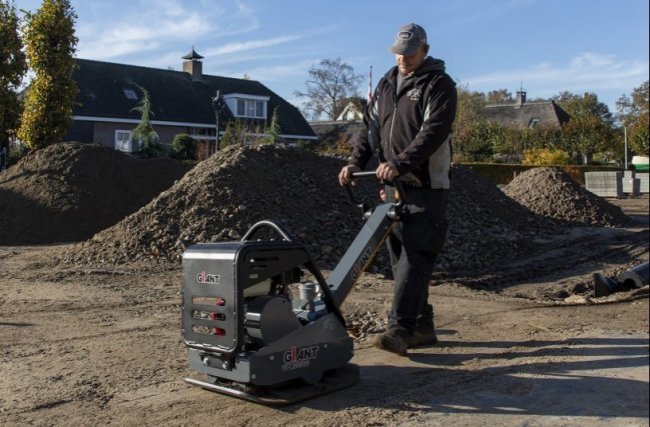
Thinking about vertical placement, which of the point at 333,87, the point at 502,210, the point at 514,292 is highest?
the point at 333,87

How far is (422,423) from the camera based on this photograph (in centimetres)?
357

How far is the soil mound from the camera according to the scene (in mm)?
11188

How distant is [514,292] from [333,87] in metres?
57.7

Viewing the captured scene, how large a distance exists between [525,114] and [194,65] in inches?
1141

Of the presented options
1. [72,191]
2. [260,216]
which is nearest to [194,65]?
[72,191]

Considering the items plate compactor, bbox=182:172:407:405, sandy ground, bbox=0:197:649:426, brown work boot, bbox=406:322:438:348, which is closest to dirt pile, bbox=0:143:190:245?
sandy ground, bbox=0:197:649:426

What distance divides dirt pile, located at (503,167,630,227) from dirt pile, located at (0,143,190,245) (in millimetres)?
11182

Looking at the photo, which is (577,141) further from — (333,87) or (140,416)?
(140,416)

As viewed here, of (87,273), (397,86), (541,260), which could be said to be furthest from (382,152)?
(541,260)

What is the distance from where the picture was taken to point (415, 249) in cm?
465

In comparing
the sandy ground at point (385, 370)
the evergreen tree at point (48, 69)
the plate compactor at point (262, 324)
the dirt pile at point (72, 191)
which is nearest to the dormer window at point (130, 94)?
the evergreen tree at point (48, 69)

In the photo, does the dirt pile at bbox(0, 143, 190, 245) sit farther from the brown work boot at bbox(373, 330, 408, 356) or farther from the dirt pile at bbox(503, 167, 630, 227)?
the brown work boot at bbox(373, 330, 408, 356)

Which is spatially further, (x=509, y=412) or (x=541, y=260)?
(x=541, y=260)

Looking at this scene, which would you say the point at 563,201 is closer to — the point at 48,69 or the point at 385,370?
the point at 48,69
